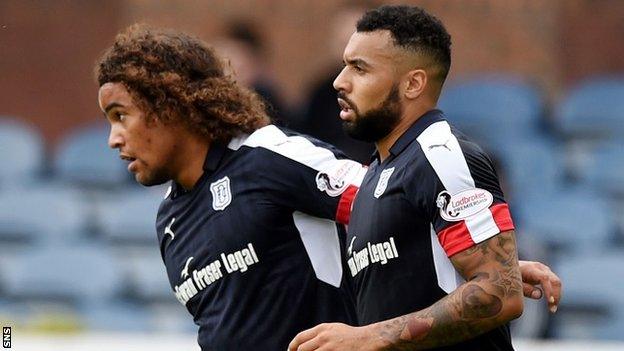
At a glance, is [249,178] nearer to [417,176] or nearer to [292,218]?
[292,218]

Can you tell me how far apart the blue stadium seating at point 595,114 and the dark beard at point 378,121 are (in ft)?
18.4

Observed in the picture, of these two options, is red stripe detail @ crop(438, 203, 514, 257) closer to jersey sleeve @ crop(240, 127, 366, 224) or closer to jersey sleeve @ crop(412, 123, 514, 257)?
jersey sleeve @ crop(412, 123, 514, 257)

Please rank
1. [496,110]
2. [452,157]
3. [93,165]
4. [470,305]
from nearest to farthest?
1. [470,305]
2. [452,157]
3. [496,110]
4. [93,165]

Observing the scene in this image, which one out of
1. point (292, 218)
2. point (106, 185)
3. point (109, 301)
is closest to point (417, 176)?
point (292, 218)

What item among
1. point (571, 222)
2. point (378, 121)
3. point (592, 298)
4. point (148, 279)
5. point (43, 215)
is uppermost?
point (43, 215)

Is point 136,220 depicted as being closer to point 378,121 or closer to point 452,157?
point 378,121

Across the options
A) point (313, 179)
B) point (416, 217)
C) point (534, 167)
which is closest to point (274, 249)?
point (313, 179)

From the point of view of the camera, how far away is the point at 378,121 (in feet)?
11.9

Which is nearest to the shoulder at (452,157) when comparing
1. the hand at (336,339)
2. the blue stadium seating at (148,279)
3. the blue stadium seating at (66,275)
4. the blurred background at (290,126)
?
the hand at (336,339)

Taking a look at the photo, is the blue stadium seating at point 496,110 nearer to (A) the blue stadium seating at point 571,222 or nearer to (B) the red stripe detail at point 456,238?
(A) the blue stadium seating at point 571,222

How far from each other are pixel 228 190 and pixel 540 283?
0.99m

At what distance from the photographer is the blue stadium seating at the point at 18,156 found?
1027cm

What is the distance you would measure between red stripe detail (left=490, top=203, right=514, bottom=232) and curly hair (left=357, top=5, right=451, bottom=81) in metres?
0.48

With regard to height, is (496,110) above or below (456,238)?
above
